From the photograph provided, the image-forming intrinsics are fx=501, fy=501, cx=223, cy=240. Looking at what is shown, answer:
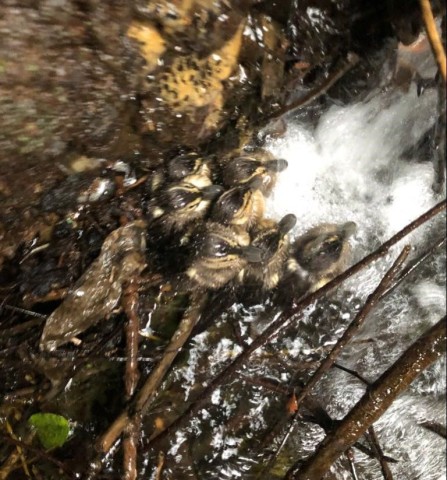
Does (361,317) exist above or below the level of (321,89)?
below

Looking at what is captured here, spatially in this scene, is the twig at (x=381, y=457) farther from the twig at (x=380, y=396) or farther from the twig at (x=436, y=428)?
the twig at (x=436, y=428)

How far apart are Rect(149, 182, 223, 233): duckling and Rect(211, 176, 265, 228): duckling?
67mm

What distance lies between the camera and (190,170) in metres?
2.72

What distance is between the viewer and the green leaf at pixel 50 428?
2.41 meters

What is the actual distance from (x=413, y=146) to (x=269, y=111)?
0.95m

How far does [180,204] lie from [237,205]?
11.5 inches

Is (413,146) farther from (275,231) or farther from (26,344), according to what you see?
(26,344)

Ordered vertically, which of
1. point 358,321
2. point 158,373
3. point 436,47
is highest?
point 436,47

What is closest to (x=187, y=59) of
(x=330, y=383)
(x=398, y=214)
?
(x=398, y=214)

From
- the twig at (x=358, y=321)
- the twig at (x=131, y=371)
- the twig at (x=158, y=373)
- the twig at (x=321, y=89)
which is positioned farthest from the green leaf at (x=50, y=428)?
the twig at (x=321, y=89)

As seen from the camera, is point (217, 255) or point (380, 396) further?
point (217, 255)

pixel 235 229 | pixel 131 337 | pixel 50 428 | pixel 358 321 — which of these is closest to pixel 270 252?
pixel 235 229

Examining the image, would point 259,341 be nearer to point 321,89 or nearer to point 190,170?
point 190,170

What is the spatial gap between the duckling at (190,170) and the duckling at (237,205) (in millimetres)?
183
